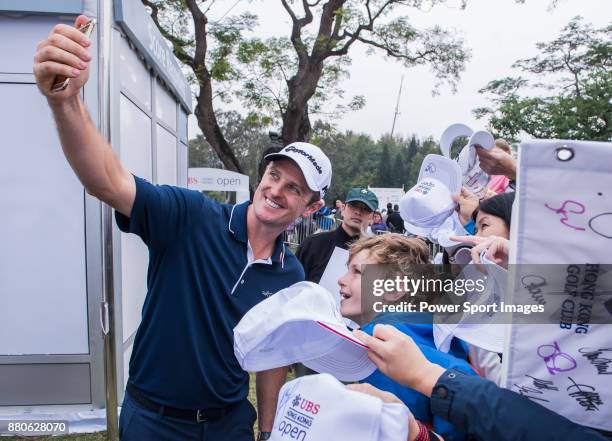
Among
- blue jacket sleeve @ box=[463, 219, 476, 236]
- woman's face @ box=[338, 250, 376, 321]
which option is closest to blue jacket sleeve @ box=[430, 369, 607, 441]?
woman's face @ box=[338, 250, 376, 321]

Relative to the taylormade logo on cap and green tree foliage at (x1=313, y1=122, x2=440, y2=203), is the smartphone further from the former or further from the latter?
green tree foliage at (x1=313, y1=122, x2=440, y2=203)

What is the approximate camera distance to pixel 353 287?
1762 mm

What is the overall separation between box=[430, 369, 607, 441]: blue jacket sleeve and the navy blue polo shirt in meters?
1.12

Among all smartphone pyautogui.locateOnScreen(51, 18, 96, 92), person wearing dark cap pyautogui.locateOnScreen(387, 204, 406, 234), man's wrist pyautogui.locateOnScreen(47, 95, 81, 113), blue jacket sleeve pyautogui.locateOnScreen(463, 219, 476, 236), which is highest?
smartphone pyautogui.locateOnScreen(51, 18, 96, 92)

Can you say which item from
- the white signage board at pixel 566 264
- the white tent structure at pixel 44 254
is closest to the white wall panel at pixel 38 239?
the white tent structure at pixel 44 254

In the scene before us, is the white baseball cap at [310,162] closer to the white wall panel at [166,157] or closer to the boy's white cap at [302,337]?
the boy's white cap at [302,337]

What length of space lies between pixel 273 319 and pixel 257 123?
1404 cm

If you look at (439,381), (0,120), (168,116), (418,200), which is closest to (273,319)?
(439,381)

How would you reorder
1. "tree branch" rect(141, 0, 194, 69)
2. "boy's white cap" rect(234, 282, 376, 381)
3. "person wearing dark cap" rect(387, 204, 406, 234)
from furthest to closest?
"person wearing dark cap" rect(387, 204, 406, 234), "tree branch" rect(141, 0, 194, 69), "boy's white cap" rect(234, 282, 376, 381)

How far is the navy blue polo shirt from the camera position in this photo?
186cm

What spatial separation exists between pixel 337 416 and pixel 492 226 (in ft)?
Result: 4.35

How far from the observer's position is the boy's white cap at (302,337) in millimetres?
1031

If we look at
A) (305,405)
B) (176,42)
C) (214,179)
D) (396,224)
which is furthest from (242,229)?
(396,224)

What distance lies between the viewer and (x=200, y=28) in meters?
12.2
